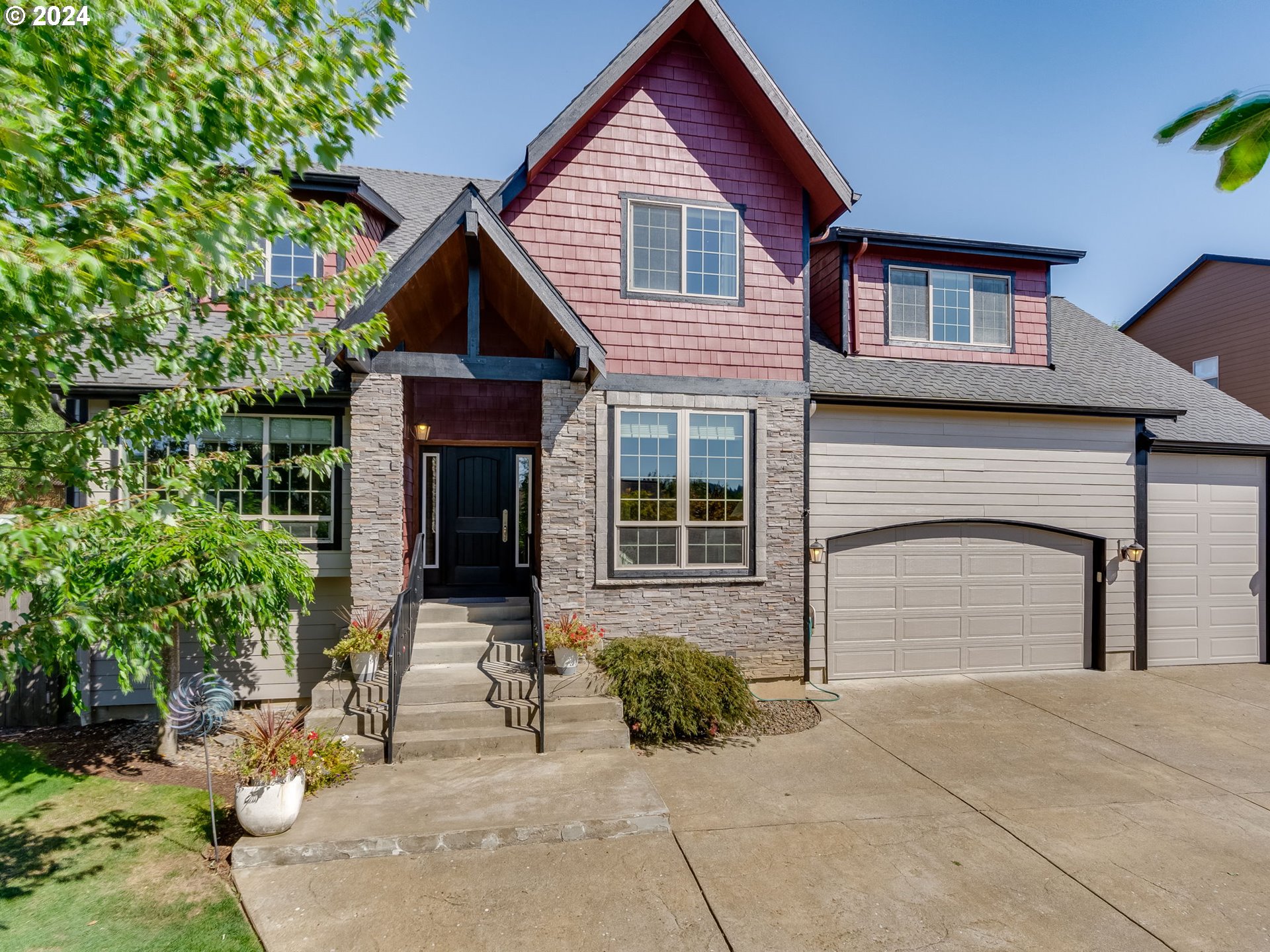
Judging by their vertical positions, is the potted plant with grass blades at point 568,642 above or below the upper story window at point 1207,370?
below

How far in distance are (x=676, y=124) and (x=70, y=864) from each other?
10.0 meters

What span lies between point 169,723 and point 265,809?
8.55ft

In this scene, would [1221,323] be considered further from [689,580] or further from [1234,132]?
[1234,132]

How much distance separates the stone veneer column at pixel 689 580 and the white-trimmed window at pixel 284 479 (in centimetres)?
284

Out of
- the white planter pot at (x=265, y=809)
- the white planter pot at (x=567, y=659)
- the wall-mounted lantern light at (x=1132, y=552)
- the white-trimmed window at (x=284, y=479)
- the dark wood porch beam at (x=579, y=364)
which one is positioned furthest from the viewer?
the wall-mounted lantern light at (x=1132, y=552)

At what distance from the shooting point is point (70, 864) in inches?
180

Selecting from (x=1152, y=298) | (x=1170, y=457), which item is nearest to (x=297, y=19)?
(x=1170, y=457)

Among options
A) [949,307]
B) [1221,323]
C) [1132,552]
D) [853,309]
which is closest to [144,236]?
[853,309]

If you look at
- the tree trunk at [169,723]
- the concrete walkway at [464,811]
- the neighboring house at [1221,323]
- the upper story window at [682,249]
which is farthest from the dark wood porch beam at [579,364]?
the neighboring house at [1221,323]

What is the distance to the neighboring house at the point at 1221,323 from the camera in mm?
13438

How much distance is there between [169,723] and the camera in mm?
6367

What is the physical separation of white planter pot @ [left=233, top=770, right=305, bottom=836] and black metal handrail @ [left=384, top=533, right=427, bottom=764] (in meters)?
1.24

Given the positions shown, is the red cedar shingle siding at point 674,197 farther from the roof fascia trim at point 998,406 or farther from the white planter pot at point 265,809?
the white planter pot at point 265,809

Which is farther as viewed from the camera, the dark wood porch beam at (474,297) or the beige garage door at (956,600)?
the beige garage door at (956,600)
